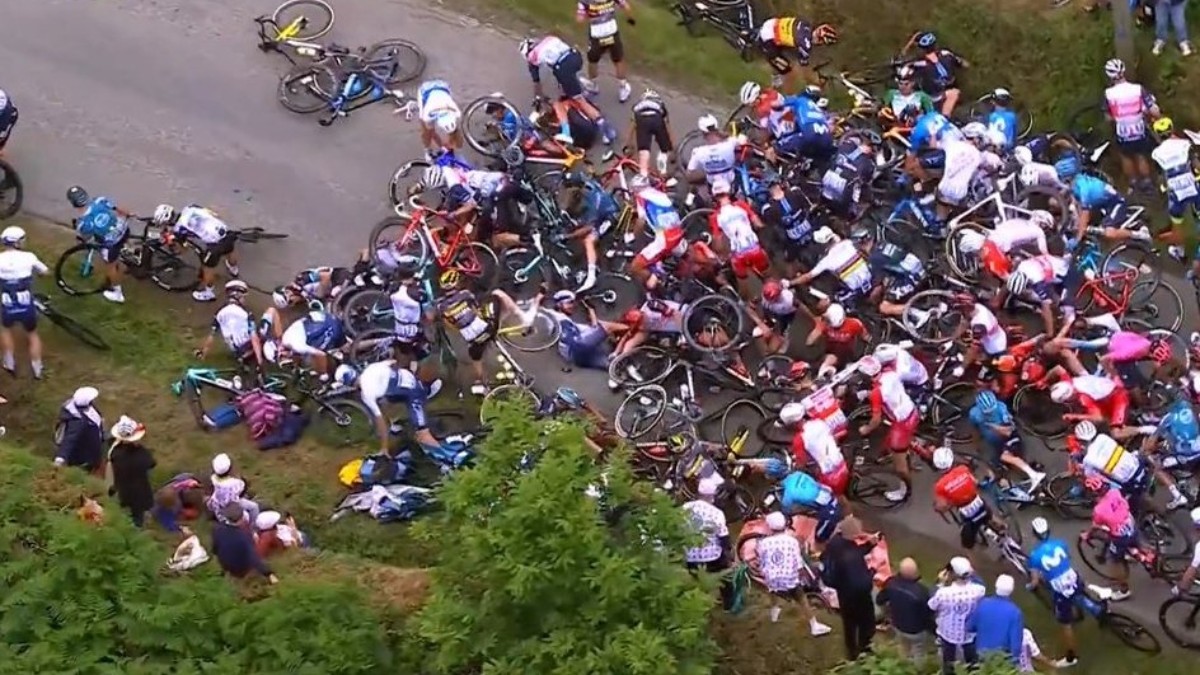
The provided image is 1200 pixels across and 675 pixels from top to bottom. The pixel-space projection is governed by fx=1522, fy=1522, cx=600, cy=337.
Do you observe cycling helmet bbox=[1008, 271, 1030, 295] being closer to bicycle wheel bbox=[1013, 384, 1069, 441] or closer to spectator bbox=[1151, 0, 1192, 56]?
bicycle wheel bbox=[1013, 384, 1069, 441]

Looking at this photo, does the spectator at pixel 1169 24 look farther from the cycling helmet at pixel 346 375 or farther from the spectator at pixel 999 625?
the cycling helmet at pixel 346 375

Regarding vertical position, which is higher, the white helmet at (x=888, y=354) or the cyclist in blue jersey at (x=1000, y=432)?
the white helmet at (x=888, y=354)

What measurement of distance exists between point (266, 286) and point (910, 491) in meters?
8.92

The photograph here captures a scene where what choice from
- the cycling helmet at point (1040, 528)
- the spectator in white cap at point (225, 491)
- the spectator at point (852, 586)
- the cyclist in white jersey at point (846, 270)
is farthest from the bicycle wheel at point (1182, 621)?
the spectator in white cap at point (225, 491)

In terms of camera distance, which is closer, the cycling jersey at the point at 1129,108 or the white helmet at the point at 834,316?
the white helmet at the point at 834,316

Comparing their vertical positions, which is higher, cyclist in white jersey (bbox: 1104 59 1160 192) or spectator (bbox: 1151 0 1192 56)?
spectator (bbox: 1151 0 1192 56)

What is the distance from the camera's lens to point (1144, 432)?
17141 mm

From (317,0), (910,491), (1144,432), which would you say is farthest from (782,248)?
(317,0)

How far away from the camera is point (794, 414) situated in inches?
685

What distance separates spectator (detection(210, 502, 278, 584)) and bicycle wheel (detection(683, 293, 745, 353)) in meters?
5.91

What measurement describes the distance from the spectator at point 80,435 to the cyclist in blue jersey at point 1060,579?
1056 centimetres

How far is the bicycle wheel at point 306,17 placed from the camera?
23094 millimetres

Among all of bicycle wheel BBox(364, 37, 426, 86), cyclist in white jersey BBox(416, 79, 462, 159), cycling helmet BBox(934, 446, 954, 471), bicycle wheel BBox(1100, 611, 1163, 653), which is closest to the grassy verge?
bicycle wheel BBox(364, 37, 426, 86)

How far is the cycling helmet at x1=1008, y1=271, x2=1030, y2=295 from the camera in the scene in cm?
1825
